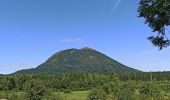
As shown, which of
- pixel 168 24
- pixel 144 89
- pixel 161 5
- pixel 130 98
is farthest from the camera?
pixel 144 89

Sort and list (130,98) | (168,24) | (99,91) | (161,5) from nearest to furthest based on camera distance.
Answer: (161,5)
(168,24)
(130,98)
(99,91)

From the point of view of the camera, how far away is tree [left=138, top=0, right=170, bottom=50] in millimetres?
21672

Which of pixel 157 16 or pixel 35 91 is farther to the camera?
pixel 35 91

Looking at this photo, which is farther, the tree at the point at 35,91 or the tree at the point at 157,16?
the tree at the point at 35,91

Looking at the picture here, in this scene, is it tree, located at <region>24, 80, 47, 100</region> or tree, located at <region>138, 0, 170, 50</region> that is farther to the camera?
tree, located at <region>24, 80, 47, 100</region>

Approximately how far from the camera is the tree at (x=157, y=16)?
71.1 ft

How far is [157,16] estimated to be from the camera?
23.0 meters

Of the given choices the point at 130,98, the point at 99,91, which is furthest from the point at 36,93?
the point at 130,98

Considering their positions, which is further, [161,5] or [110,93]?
[110,93]

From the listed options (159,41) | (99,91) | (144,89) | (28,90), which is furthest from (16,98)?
(159,41)

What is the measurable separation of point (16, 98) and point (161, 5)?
5967 inches

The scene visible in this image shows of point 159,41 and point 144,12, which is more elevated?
point 144,12

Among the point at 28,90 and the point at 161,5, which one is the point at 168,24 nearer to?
the point at 161,5

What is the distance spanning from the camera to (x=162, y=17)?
22.6 meters
